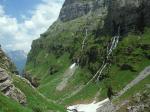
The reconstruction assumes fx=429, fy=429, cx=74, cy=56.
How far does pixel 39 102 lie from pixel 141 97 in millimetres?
33462

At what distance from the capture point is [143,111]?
65750mm

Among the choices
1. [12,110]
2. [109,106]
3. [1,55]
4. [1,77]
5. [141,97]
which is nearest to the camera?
[12,110]

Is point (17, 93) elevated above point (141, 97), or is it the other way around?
point (141, 97)

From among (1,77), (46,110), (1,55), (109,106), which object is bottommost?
(46,110)

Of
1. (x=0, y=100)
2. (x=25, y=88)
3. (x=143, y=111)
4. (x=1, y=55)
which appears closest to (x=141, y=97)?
(x=143, y=111)

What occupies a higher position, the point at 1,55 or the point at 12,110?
the point at 1,55

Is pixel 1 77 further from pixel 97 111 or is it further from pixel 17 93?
pixel 97 111

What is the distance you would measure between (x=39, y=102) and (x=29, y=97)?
1.28 metres

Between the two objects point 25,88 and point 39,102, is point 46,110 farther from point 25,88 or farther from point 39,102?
point 25,88

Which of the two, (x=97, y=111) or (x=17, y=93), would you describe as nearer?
(x=17, y=93)

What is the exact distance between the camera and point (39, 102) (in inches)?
1831

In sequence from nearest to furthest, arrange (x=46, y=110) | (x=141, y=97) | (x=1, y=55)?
(x=46, y=110) < (x=1, y=55) < (x=141, y=97)

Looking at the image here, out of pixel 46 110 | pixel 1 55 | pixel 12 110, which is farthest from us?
pixel 1 55

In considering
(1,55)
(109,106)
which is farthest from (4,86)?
(109,106)
